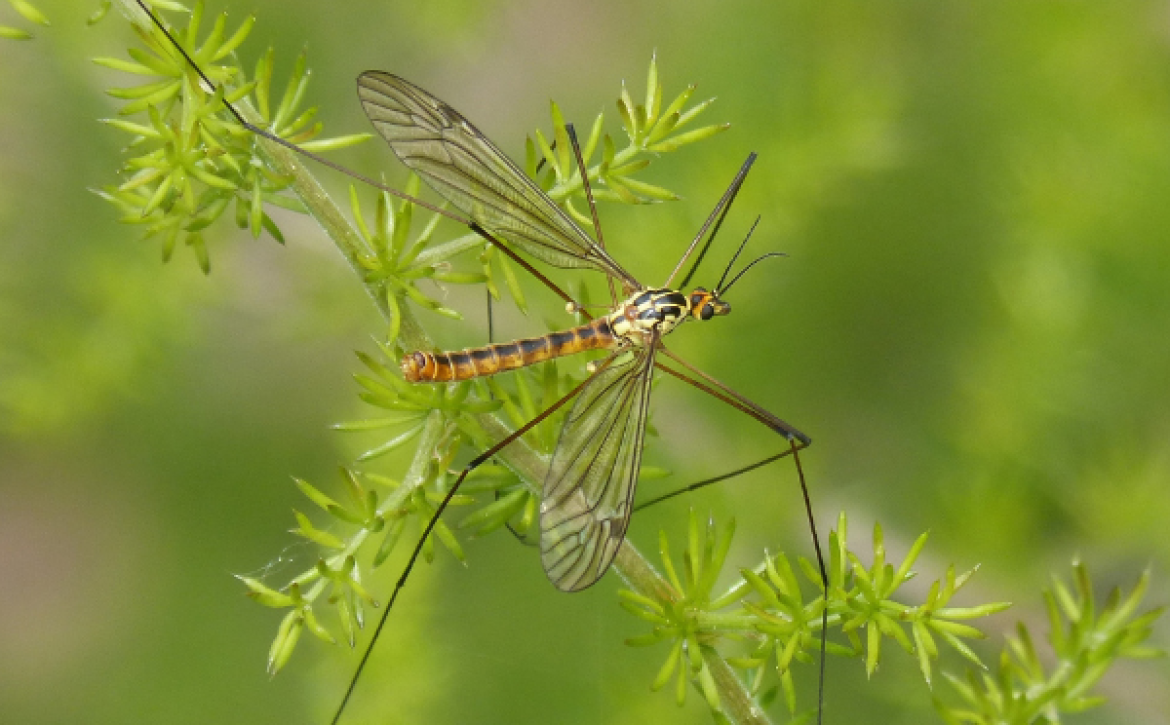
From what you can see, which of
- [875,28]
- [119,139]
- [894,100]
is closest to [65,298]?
[119,139]

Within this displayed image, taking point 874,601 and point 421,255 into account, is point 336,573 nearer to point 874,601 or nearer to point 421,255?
point 421,255

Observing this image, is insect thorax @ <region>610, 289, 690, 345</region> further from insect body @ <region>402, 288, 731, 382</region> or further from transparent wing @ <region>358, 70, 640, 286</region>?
transparent wing @ <region>358, 70, 640, 286</region>

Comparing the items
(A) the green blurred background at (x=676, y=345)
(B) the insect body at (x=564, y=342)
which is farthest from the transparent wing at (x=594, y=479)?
(A) the green blurred background at (x=676, y=345)

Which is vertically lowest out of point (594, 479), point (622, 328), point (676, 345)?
point (594, 479)

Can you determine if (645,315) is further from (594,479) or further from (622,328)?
(594,479)

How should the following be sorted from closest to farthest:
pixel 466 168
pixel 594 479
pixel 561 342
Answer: pixel 594 479 → pixel 466 168 → pixel 561 342

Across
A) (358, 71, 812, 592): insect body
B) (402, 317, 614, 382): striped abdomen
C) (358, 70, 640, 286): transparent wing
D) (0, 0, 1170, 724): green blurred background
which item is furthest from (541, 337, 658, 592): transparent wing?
(0, 0, 1170, 724): green blurred background

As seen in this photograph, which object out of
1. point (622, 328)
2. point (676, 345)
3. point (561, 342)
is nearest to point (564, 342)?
point (561, 342)
